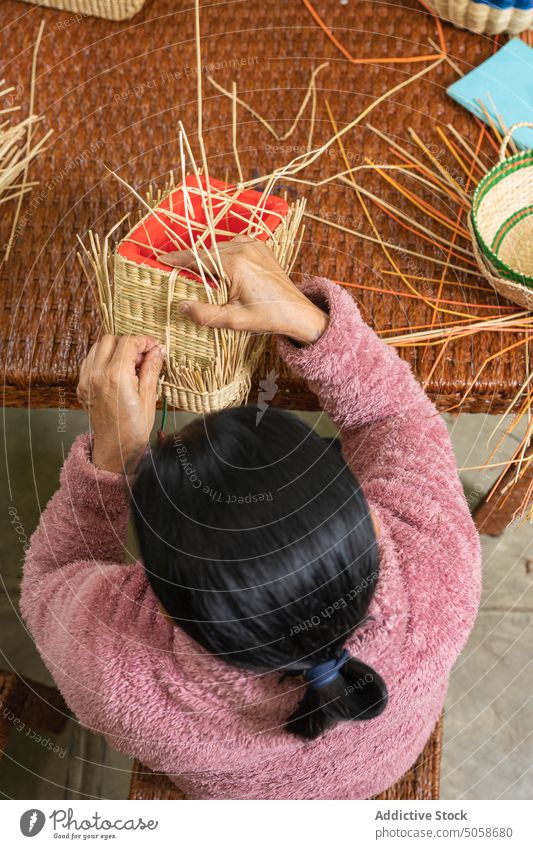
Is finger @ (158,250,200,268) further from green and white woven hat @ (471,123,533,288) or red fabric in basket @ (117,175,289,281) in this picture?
green and white woven hat @ (471,123,533,288)

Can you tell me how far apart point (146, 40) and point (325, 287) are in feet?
1.24

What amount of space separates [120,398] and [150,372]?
3cm

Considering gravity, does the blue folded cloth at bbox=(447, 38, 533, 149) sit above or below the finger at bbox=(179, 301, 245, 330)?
above

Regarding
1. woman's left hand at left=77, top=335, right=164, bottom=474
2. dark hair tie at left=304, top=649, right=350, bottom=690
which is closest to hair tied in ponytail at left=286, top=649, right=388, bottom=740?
dark hair tie at left=304, top=649, right=350, bottom=690

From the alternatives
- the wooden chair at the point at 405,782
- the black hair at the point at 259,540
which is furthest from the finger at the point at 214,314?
the wooden chair at the point at 405,782

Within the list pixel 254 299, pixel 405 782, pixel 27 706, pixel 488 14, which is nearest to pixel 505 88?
pixel 488 14

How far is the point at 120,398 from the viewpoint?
0.50 meters

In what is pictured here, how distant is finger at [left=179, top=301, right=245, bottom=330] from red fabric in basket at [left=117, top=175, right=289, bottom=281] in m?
0.02

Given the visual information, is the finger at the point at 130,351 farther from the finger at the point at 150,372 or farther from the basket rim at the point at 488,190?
the basket rim at the point at 488,190

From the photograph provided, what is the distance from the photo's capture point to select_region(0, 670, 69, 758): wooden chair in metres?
0.69

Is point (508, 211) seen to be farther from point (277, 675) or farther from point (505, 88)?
point (277, 675)

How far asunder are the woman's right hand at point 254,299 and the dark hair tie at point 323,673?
9.2 inches

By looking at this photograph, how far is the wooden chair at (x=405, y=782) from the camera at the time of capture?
0.60 m
